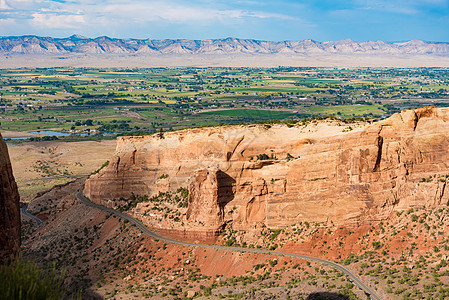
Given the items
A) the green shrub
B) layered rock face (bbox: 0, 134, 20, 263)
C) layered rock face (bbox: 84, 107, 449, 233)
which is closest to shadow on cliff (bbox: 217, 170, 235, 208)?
layered rock face (bbox: 84, 107, 449, 233)

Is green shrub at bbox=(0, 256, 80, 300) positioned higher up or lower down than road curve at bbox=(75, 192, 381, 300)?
higher up

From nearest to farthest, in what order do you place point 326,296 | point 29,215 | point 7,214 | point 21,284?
point 21,284
point 7,214
point 326,296
point 29,215

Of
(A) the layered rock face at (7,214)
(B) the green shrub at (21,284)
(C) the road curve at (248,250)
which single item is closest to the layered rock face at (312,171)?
(C) the road curve at (248,250)

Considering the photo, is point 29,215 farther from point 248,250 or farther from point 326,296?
point 326,296

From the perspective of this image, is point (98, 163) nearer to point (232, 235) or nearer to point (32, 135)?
point (32, 135)

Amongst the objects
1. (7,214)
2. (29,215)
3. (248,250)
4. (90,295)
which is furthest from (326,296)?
(29,215)

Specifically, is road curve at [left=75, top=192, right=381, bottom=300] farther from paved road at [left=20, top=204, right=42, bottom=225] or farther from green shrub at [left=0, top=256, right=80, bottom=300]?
green shrub at [left=0, top=256, right=80, bottom=300]

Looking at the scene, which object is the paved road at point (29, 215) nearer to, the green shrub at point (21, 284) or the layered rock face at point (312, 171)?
the layered rock face at point (312, 171)
